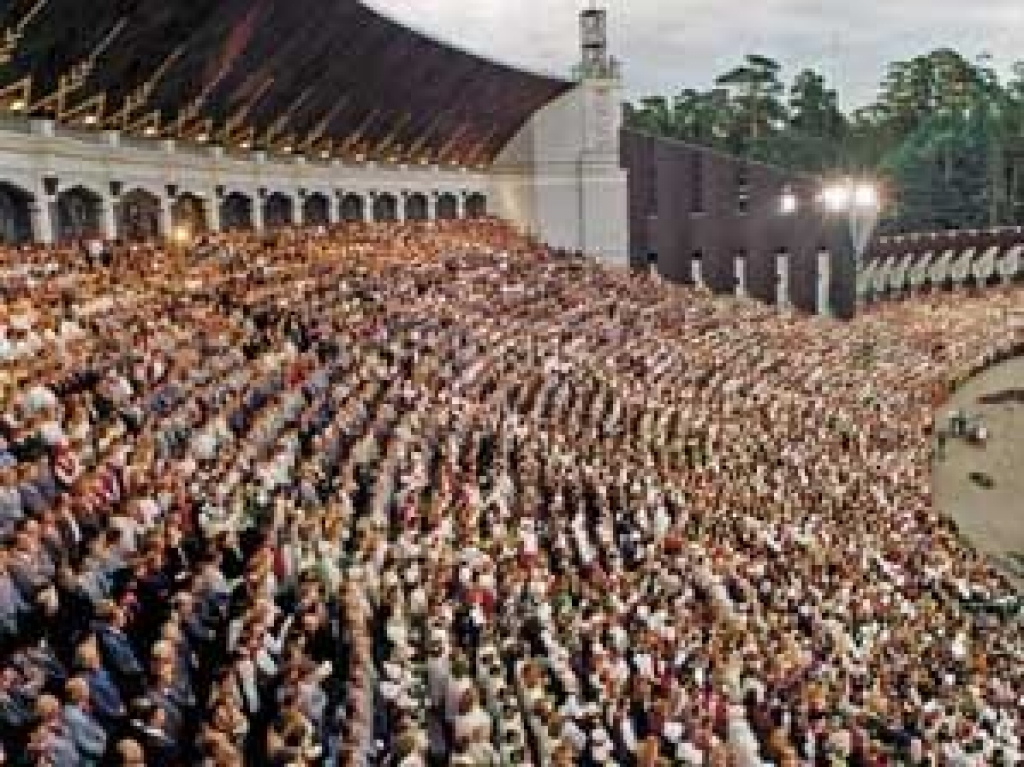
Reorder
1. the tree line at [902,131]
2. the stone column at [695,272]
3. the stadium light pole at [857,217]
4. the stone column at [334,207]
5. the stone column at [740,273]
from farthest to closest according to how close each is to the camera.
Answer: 1. the tree line at [902,131]
2. the stone column at [695,272]
3. the stone column at [740,273]
4. the stadium light pole at [857,217]
5. the stone column at [334,207]

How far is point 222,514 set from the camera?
11.6 m

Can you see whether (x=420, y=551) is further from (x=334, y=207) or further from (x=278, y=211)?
(x=334, y=207)

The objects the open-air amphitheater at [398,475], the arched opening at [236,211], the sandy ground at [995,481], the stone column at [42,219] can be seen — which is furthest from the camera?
the arched opening at [236,211]

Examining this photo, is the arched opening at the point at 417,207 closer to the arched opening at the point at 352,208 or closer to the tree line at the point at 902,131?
the arched opening at the point at 352,208

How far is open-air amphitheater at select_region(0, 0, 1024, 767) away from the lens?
9.66 metres

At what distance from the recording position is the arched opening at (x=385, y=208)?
48688 mm

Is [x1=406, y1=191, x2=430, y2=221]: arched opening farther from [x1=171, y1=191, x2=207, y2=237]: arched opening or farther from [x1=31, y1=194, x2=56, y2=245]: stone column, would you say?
[x1=31, y1=194, x2=56, y2=245]: stone column

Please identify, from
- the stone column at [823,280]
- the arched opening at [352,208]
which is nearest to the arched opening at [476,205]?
the arched opening at [352,208]

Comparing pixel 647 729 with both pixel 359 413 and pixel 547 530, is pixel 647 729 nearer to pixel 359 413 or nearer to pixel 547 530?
pixel 547 530

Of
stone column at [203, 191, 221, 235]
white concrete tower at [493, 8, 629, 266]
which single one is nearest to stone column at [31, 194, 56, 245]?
stone column at [203, 191, 221, 235]

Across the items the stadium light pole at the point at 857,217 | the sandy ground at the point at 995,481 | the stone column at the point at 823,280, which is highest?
the stadium light pole at the point at 857,217

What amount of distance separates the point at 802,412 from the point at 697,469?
8.38 m

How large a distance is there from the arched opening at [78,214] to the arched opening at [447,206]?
2512 cm

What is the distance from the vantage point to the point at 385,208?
49.7 meters
